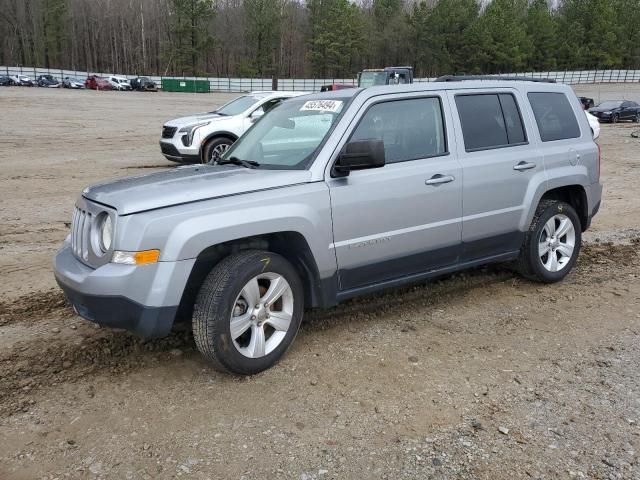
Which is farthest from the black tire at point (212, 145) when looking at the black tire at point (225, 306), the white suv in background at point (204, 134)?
the black tire at point (225, 306)

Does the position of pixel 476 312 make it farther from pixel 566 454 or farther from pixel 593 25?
pixel 593 25

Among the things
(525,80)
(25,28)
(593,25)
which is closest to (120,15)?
(25,28)

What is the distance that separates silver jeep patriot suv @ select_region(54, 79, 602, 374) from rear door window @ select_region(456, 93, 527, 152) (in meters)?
0.01

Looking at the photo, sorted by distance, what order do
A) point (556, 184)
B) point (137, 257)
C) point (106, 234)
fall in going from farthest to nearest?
point (556, 184)
point (106, 234)
point (137, 257)

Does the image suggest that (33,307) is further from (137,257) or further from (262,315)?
(262,315)

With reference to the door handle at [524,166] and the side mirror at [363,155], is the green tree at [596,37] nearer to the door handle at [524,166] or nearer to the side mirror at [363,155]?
the door handle at [524,166]

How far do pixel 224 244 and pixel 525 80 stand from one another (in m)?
3.39

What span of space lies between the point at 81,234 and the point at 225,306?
3.50 feet

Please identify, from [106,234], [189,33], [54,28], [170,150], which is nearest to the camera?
[106,234]

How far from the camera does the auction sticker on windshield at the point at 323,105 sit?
4182 mm

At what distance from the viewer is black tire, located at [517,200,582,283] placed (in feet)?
16.8

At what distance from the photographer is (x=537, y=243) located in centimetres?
514

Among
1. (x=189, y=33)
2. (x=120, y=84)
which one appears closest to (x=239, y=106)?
(x=120, y=84)

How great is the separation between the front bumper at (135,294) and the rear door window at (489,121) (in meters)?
2.61
